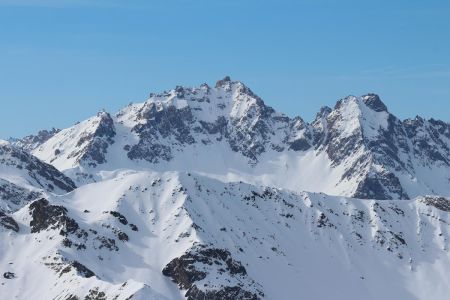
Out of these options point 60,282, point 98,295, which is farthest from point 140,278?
point 98,295

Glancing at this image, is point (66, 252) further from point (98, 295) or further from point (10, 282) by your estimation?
point (98, 295)

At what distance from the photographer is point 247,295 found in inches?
7849

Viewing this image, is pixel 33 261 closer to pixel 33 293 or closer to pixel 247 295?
pixel 33 293

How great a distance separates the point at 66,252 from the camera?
198 m

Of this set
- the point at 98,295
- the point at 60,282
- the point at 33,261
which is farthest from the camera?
the point at 33,261

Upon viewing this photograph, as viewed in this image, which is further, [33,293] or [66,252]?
[66,252]

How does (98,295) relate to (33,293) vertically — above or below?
above

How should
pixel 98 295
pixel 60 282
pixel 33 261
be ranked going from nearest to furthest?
pixel 98 295 → pixel 60 282 → pixel 33 261

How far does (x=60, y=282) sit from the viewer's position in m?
182

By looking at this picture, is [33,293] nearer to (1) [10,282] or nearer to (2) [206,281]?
(1) [10,282]

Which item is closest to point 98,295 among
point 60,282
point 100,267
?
point 60,282

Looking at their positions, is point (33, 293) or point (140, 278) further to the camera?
point (140, 278)

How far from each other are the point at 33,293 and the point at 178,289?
1389 inches

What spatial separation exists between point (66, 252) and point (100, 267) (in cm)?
900
